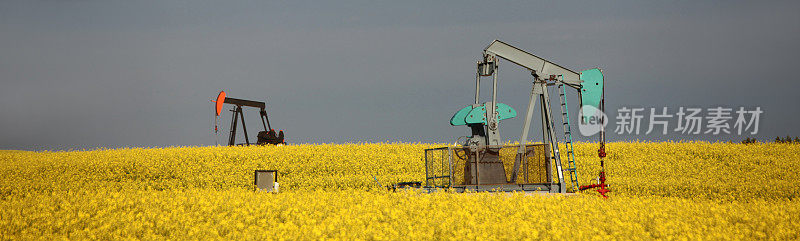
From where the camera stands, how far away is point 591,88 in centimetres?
1745

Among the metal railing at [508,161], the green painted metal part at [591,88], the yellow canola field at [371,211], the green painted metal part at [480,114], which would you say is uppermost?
the green painted metal part at [591,88]

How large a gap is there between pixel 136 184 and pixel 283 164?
615 centimetres

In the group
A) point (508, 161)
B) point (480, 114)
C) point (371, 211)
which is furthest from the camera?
point (480, 114)

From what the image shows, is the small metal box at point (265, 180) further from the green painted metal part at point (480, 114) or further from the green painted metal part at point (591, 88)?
the green painted metal part at point (591, 88)

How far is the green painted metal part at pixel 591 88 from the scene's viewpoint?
685 inches

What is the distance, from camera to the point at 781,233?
8.55 metres

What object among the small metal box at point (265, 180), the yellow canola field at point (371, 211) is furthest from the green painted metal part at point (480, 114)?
the small metal box at point (265, 180)

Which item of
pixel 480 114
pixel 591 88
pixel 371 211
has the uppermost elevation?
pixel 591 88

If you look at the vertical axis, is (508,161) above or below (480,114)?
below

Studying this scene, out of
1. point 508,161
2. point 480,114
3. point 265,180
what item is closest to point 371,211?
point 508,161

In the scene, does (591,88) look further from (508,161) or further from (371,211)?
(371,211)

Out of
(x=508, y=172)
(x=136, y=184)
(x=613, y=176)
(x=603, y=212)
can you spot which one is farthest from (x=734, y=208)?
(x=136, y=184)

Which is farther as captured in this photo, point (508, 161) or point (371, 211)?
point (508, 161)

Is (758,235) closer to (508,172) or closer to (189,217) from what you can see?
(508,172)
